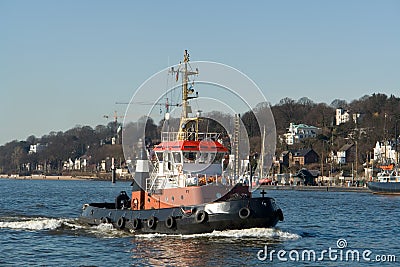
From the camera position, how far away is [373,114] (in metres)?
184

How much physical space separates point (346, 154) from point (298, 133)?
104ft

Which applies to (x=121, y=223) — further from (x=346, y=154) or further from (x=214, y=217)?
(x=346, y=154)

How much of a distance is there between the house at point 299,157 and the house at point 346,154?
554cm

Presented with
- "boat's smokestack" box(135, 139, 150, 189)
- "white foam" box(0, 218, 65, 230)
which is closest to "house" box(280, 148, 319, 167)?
"white foam" box(0, 218, 65, 230)

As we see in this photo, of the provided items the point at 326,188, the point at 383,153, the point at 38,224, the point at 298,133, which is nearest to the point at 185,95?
the point at 38,224

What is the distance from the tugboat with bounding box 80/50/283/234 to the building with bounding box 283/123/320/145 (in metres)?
151

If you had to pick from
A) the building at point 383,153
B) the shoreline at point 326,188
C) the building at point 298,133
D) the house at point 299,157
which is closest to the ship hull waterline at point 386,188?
the shoreline at point 326,188

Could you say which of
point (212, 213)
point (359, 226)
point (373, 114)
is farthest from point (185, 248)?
point (373, 114)

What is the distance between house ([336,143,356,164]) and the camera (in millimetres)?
162625

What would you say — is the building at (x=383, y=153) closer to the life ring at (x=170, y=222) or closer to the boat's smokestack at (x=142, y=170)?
the boat's smokestack at (x=142, y=170)

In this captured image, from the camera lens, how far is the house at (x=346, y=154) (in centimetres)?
16262

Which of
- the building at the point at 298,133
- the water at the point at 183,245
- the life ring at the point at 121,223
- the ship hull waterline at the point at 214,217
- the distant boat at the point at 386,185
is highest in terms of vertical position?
the building at the point at 298,133

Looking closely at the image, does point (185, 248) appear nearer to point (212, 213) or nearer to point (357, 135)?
point (212, 213)

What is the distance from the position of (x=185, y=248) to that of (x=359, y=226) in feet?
60.2
